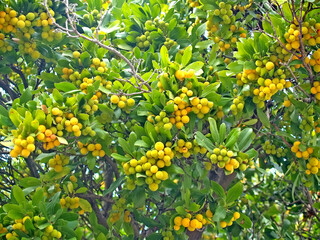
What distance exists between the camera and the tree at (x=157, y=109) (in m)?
2.49

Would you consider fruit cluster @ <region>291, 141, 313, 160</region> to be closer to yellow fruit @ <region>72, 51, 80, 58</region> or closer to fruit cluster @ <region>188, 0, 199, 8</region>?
fruit cluster @ <region>188, 0, 199, 8</region>

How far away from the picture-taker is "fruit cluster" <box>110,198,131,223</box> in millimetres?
3129

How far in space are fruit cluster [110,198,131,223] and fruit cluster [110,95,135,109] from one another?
788 mm

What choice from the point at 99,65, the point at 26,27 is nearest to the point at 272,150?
the point at 99,65

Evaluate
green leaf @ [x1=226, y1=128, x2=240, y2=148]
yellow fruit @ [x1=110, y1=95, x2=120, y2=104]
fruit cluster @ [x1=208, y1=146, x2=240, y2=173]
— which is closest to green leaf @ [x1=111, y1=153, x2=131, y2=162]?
yellow fruit @ [x1=110, y1=95, x2=120, y2=104]

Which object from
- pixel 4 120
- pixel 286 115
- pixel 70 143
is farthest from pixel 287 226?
pixel 4 120

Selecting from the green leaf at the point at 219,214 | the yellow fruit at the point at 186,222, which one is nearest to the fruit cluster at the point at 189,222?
the yellow fruit at the point at 186,222

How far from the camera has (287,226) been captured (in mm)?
3732

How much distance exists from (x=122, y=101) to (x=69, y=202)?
869mm

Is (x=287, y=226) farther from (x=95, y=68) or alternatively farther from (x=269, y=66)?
(x=95, y=68)

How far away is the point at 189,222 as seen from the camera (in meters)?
2.74

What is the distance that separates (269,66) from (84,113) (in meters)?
1.27

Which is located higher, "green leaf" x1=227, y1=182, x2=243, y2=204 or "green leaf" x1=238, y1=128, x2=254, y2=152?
"green leaf" x1=238, y1=128, x2=254, y2=152

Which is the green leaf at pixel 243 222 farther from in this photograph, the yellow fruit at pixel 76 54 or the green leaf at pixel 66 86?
the yellow fruit at pixel 76 54
